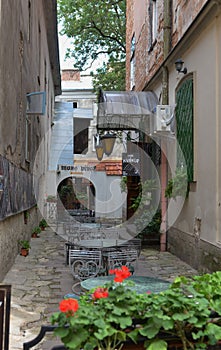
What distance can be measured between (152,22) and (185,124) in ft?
17.8

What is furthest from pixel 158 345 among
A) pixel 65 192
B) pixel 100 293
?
pixel 65 192

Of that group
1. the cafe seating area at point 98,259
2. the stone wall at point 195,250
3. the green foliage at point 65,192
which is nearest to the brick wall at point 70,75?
the green foliage at point 65,192

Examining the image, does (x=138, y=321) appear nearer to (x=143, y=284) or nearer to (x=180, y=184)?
(x=143, y=284)

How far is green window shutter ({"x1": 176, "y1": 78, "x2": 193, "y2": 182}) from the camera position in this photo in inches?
323

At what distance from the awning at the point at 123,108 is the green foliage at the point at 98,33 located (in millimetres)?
11263

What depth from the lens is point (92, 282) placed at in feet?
16.0

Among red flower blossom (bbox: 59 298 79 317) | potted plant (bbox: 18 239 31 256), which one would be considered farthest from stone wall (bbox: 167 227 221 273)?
red flower blossom (bbox: 59 298 79 317)

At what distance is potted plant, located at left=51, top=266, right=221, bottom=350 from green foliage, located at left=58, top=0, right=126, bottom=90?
21.2 m

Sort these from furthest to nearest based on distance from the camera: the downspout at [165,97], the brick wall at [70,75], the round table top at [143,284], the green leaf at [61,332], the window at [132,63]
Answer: the brick wall at [70,75]
the window at [132,63]
the downspout at [165,97]
the round table top at [143,284]
the green leaf at [61,332]

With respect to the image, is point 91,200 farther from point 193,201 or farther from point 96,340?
point 96,340

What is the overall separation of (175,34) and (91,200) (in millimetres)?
15498

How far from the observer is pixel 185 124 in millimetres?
8609

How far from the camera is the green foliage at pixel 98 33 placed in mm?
21375

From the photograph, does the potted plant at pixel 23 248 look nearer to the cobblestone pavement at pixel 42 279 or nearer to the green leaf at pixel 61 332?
the cobblestone pavement at pixel 42 279
